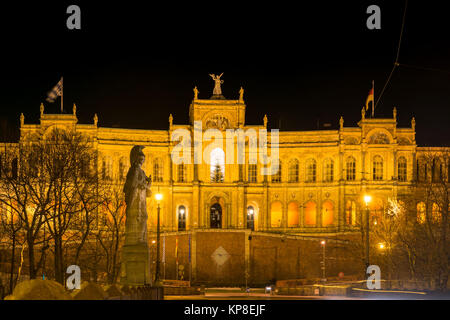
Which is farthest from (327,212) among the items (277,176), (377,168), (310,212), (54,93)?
(54,93)

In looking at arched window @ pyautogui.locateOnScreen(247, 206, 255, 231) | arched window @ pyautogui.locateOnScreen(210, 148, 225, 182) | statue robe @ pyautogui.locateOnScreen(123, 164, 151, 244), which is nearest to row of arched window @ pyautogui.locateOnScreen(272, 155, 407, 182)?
arched window @ pyautogui.locateOnScreen(247, 206, 255, 231)

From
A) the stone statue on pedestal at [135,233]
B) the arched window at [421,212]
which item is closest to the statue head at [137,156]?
the stone statue on pedestal at [135,233]

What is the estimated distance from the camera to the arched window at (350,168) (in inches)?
3489

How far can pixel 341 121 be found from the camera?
88.6 m

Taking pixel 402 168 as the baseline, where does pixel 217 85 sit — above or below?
above

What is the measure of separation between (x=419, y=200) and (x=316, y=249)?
13.1 m

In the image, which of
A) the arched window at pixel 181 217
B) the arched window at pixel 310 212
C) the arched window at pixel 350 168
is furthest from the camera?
the arched window at pixel 310 212

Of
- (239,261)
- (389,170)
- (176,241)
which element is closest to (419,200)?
(389,170)

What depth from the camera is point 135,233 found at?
34.9 meters

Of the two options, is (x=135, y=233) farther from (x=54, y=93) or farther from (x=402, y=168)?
(x=402, y=168)

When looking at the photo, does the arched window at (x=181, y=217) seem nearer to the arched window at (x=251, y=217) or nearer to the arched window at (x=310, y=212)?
the arched window at (x=251, y=217)

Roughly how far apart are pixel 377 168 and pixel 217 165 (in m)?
20.5

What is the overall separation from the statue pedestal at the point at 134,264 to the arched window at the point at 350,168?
188 feet

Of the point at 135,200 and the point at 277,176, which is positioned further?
the point at 277,176
